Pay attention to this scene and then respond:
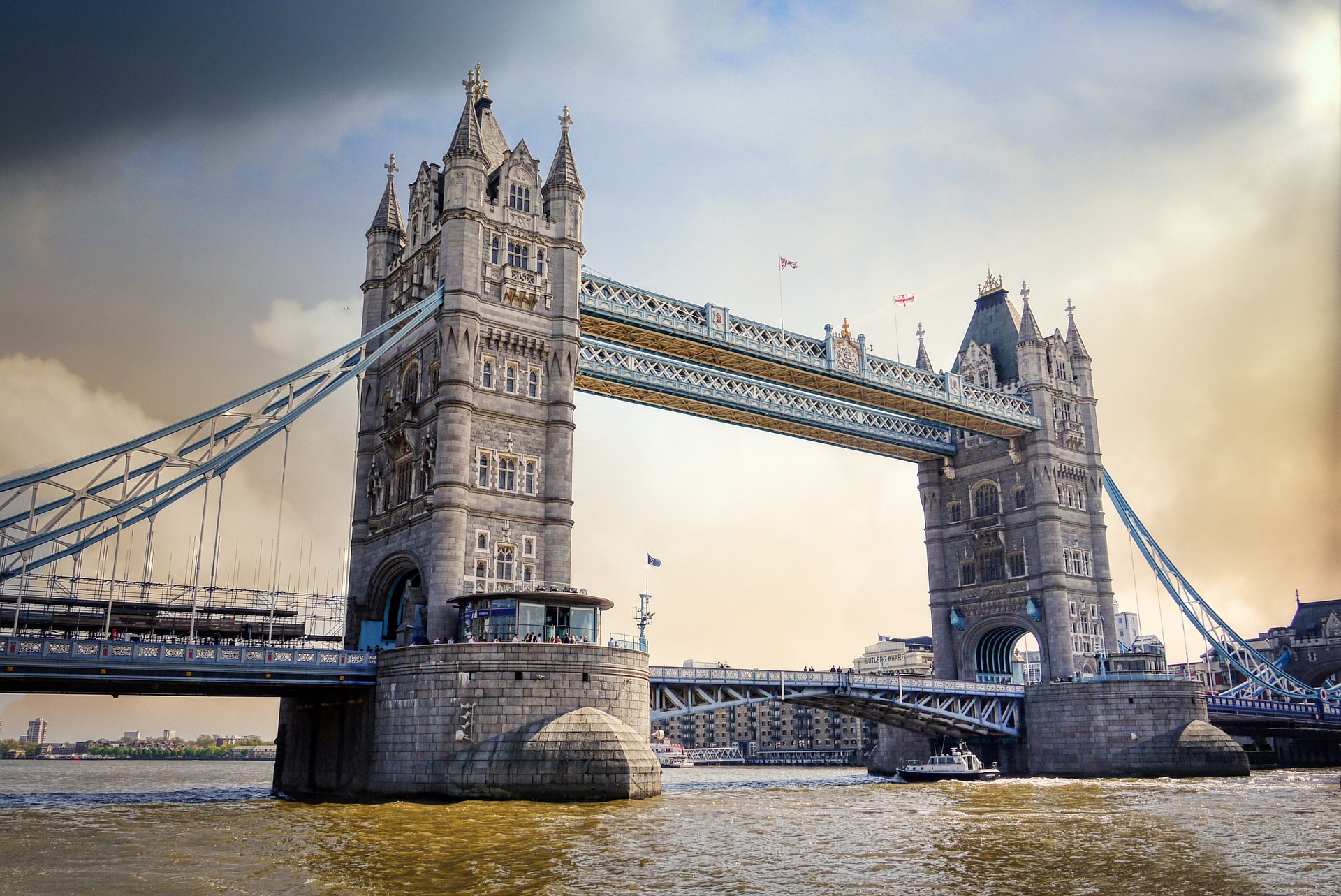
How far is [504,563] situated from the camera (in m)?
53.0

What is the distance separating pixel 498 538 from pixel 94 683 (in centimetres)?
1830

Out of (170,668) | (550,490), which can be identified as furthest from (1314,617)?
(170,668)

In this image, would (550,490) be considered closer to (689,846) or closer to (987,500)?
(689,846)

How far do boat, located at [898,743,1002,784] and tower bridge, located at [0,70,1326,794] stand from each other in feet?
10.0

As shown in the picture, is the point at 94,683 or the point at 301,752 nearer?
the point at 94,683

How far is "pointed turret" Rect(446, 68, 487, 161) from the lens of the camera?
56.3 m

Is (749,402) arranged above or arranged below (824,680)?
above

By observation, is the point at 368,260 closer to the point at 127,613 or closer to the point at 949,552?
the point at 127,613

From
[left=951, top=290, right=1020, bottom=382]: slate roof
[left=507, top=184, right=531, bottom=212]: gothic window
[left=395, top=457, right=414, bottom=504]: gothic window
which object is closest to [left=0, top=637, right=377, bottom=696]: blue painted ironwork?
[left=395, top=457, right=414, bottom=504]: gothic window

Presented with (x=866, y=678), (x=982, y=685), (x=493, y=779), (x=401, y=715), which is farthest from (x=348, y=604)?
(x=982, y=685)

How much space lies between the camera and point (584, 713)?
44.4 metres

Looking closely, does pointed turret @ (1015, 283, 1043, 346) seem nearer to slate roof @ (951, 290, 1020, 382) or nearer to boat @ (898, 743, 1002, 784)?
slate roof @ (951, 290, 1020, 382)

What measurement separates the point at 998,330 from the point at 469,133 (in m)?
49.5

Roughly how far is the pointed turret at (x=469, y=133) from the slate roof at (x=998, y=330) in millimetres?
46960
